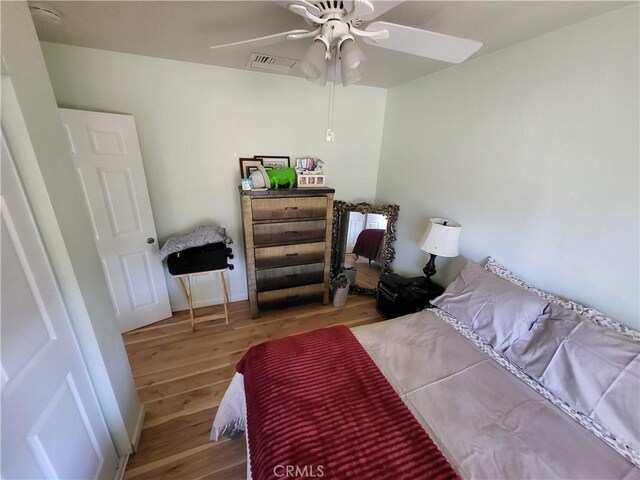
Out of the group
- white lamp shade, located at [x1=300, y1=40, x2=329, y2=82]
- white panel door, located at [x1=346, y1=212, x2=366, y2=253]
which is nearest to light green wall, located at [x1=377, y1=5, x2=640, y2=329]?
white panel door, located at [x1=346, y1=212, x2=366, y2=253]

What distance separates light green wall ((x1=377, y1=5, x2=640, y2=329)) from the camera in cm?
126

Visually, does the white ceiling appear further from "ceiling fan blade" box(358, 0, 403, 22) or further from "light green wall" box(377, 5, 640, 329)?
"ceiling fan blade" box(358, 0, 403, 22)

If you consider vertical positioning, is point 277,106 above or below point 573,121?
above

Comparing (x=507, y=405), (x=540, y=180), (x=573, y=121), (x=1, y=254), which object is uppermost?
(x=573, y=121)

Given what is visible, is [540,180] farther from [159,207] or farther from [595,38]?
[159,207]

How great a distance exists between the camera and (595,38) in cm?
130

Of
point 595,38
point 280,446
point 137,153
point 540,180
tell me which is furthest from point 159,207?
point 595,38

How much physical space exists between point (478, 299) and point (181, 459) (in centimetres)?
195

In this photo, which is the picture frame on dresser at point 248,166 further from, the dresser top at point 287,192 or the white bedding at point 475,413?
the white bedding at point 475,413

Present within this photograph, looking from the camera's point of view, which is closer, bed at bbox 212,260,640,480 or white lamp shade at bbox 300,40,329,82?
bed at bbox 212,260,640,480

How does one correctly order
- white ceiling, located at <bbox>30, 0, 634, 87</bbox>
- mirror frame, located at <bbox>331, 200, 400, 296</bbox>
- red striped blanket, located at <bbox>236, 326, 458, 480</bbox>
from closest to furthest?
red striped blanket, located at <bbox>236, 326, 458, 480</bbox>
white ceiling, located at <bbox>30, 0, 634, 87</bbox>
mirror frame, located at <bbox>331, 200, 400, 296</bbox>

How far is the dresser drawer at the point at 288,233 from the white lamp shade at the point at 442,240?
38.5 inches

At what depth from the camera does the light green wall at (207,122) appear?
1.94m

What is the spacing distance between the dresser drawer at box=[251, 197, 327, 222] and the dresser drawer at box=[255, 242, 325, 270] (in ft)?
0.98
